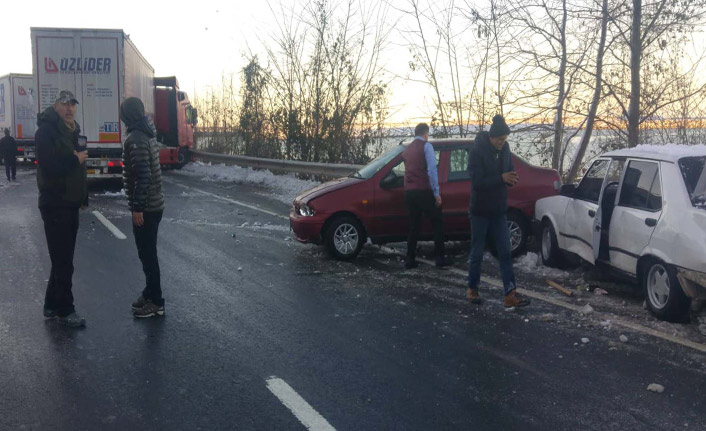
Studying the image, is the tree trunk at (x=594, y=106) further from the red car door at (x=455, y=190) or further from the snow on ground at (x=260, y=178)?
the snow on ground at (x=260, y=178)

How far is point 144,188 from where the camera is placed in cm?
647

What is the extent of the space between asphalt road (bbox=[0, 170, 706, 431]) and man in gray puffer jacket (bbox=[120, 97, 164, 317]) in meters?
0.26

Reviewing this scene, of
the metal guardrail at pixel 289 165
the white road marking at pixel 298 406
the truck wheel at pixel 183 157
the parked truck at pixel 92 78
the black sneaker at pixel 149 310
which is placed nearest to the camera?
the white road marking at pixel 298 406

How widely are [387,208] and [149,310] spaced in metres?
4.04

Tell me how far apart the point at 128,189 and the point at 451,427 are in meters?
3.95

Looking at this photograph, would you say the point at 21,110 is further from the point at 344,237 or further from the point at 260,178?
the point at 344,237

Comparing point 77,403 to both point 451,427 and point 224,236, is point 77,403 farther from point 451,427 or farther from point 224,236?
point 224,236

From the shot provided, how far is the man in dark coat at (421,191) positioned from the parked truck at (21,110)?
997 inches

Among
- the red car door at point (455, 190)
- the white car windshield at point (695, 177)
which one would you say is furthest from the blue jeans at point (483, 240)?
the red car door at point (455, 190)

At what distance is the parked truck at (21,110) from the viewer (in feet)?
99.3

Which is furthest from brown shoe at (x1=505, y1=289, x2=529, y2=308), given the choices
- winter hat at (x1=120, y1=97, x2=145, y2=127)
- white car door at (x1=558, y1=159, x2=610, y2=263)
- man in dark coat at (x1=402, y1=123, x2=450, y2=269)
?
winter hat at (x1=120, y1=97, x2=145, y2=127)

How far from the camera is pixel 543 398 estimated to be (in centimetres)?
470

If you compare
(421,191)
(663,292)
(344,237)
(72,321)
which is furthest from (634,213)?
(72,321)

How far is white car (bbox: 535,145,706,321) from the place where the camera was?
610 centimetres
